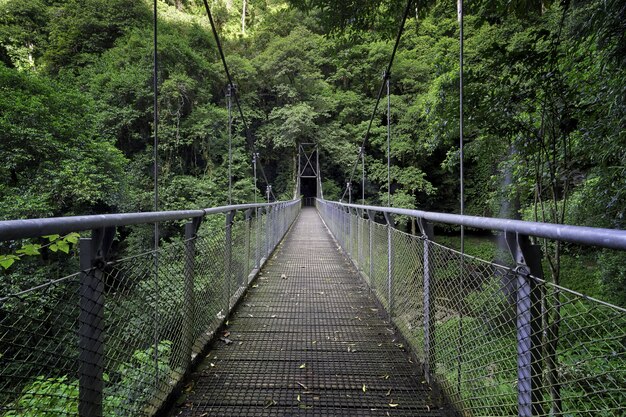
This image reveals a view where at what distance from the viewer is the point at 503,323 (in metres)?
→ 0.94

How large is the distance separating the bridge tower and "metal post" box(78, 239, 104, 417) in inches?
742

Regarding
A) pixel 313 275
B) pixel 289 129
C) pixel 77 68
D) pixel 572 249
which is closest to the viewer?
pixel 313 275

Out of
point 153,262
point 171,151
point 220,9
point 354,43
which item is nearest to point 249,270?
point 153,262

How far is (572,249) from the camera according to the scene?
5.22 metres

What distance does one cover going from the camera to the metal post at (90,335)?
34.2 inches

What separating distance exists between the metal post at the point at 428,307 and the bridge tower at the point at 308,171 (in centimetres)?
1830

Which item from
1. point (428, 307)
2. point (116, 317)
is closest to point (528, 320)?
point (428, 307)

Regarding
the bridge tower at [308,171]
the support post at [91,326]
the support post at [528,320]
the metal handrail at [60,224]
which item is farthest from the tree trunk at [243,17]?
the support post at [528,320]

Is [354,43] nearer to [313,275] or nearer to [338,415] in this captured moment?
[313,275]

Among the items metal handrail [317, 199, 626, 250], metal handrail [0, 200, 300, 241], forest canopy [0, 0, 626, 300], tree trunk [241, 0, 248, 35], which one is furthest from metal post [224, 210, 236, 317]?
tree trunk [241, 0, 248, 35]

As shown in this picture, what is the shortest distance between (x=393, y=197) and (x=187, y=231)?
1294 cm

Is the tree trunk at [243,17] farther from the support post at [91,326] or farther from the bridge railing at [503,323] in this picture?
the support post at [91,326]

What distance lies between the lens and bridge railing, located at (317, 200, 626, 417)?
0.71 metres

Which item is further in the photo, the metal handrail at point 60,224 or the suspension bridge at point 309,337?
the suspension bridge at point 309,337
